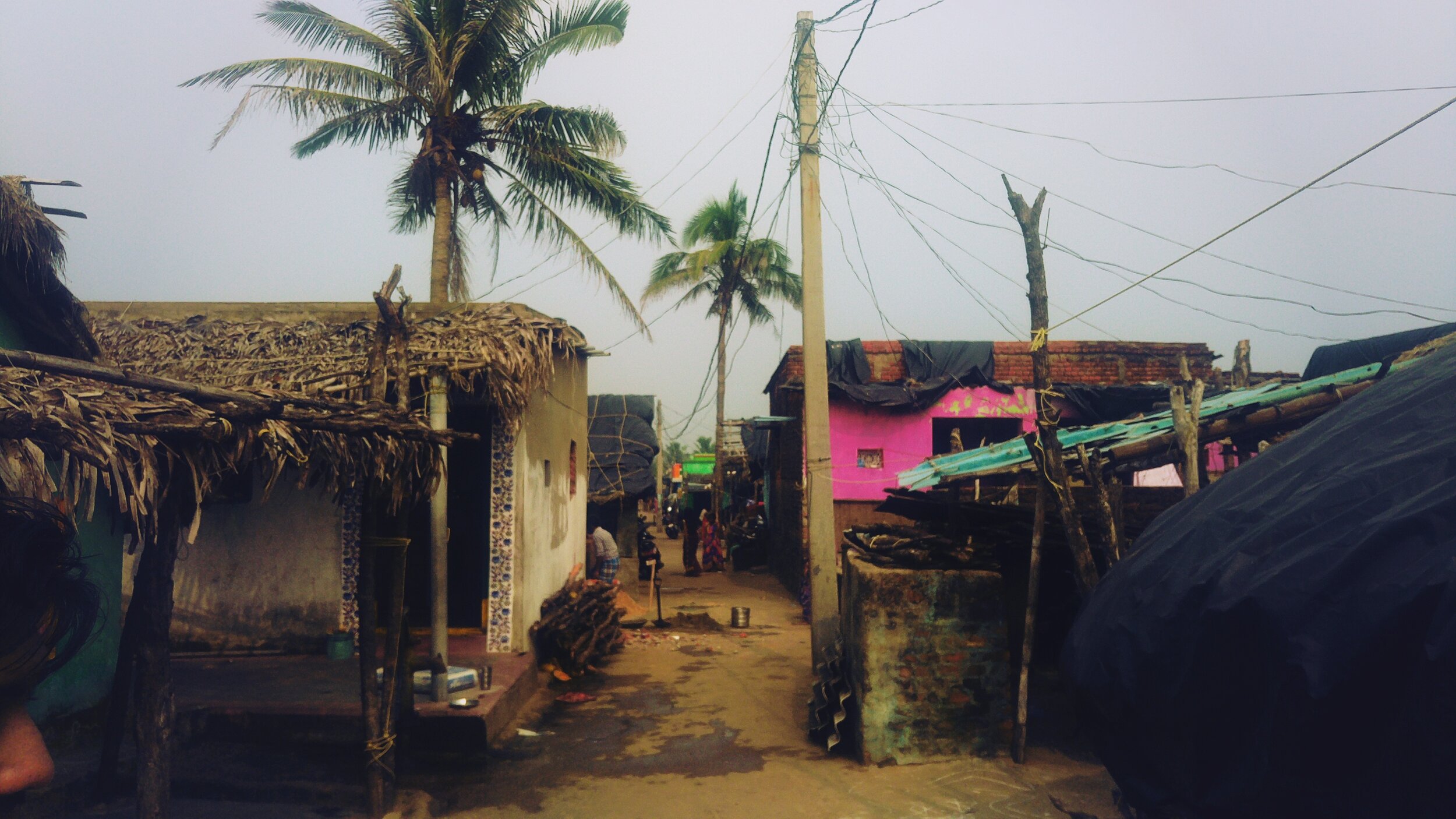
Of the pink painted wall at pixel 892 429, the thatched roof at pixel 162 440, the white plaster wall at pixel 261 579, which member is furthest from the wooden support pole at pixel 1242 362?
the white plaster wall at pixel 261 579

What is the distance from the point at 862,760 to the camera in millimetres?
6793

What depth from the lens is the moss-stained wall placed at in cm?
664

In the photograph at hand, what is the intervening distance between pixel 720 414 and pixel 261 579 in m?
17.2

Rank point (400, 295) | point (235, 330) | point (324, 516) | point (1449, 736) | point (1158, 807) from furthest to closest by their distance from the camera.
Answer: point (324, 516), point (235, 330), point (400, 295), point (1158, 807), point (1449, 736)

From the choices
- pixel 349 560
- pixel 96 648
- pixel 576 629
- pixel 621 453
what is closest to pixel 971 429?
pixel 621 453

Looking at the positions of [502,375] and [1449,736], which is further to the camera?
[502,375]

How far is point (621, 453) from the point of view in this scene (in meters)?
17.6

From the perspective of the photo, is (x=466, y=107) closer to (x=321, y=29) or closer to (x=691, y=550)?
(x=321, y=29)

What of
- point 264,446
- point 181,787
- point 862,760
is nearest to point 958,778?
point 862,760

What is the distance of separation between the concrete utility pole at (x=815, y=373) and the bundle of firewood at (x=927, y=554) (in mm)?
922

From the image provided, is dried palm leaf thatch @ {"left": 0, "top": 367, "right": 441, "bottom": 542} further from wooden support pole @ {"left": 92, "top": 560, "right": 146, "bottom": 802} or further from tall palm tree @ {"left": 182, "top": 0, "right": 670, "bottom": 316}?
tall palm tree @ {"left": 182, "top": 0, "right": 670, "bottom": 316}

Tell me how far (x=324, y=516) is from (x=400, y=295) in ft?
15.4

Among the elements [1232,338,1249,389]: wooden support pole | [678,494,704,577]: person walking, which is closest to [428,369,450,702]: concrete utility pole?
[1232,338,1249,389]: wooden support pole

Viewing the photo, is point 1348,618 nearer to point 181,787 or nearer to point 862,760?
point 862,760
